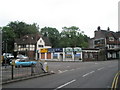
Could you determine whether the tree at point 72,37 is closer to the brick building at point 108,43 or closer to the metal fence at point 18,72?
the brick building at point 108,43

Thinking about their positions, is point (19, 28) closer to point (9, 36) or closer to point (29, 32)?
point (29, 32)

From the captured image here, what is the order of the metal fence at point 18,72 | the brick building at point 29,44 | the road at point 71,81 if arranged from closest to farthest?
the road at point 71,81, the metal fence at point 18,72, the brick building at point 29,44

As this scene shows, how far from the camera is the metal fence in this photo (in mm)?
15234

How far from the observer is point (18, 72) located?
16984 mm

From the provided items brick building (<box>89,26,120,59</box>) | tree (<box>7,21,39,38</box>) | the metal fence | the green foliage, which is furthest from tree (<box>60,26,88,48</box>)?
the metal fence

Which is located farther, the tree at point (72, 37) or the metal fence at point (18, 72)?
the tree at point (72, 37)

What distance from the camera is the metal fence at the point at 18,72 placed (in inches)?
600

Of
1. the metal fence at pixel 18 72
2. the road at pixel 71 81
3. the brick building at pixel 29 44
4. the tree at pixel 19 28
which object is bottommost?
the road at pixel 71 81

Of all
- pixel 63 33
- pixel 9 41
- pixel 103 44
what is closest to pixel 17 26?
pixel 9 41

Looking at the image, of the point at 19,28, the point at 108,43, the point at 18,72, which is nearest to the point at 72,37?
the point at 108,43

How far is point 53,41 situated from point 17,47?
91.7 feet

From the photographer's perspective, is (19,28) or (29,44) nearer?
(29,44)

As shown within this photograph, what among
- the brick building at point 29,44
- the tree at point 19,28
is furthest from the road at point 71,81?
the tree at point 19,28

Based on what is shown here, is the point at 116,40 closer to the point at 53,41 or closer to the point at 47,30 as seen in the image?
the point at 53,41
